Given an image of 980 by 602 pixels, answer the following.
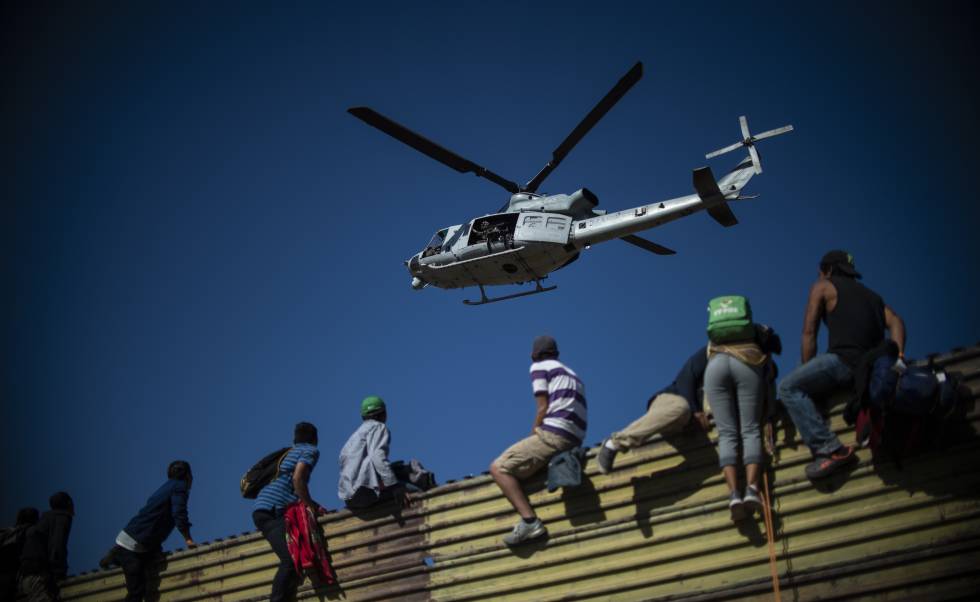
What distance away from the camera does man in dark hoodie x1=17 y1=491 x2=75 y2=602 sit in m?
11.0

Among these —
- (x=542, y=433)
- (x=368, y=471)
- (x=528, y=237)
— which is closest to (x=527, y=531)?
(x=542, y=433)

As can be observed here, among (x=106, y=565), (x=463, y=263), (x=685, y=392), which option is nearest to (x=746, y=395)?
(x=685, y=392)

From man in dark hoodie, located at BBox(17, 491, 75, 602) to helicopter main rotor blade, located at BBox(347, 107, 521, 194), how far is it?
10.1 metres

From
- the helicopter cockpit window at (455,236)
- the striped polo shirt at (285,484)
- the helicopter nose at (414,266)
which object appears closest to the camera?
Answer: the striped polo shirt at (285,484)

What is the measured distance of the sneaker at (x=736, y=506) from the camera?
23.5 ft

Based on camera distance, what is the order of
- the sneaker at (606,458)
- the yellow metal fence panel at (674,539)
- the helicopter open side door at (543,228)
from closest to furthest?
the yellow metal fence panel at (674,539) → the sneaker at (606,458) → the helicopter open side door at (543,228)

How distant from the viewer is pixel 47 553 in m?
11.1

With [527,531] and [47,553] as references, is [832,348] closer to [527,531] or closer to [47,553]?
[527,531]

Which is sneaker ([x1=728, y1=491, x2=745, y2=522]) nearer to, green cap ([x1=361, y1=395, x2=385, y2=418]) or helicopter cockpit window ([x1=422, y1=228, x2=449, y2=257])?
green cap ([x1=361, y1=395, x2=385, y2=418])

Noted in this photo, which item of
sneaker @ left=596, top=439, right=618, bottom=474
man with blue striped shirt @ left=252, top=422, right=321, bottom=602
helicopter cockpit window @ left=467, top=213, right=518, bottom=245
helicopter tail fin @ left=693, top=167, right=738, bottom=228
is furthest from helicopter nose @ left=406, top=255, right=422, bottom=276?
sneaker @ left=596, top=439, right=618, bottom=474

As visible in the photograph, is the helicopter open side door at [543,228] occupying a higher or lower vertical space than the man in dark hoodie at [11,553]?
higher

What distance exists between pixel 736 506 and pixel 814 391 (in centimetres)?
111

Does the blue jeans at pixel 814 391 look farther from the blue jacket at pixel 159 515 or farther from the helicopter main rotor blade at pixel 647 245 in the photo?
the helicopter main rotor blade at pixel 647 245

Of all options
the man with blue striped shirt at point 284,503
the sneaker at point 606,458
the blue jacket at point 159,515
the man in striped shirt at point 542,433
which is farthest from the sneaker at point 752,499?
the blue jacket at point 159,515
